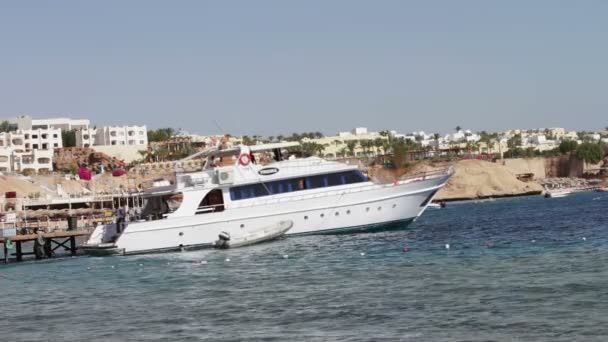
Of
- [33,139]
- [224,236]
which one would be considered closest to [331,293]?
[224,236]

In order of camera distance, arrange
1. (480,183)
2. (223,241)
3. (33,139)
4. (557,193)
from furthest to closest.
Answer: (33,139), (480,183), (557,193), (223,241)

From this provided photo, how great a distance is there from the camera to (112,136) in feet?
559

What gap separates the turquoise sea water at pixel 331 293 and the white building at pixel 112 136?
125888mm

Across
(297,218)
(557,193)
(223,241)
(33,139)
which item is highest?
(33,139)

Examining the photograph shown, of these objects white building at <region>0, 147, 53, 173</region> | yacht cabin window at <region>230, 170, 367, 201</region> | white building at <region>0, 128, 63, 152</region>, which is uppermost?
white building at <region>0, 128, 63, 152</region>

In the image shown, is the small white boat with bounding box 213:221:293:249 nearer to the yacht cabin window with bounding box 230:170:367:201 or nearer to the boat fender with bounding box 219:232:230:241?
the boat fender with bounding box 219:232:230:241

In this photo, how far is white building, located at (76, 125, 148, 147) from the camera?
169625 millimetres

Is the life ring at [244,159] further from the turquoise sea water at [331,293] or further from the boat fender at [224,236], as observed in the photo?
the turquoise sea water at [331,293]

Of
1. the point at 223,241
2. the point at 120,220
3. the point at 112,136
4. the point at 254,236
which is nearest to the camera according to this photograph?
the point at 223,241

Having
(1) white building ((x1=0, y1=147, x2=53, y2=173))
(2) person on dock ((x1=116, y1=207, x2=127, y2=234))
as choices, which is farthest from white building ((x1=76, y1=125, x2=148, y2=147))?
(2) person on dock ((x1=116, y1=207, x2=127, y2=234))

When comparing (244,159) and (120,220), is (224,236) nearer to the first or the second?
(244,159)

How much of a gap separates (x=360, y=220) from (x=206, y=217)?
7.60m

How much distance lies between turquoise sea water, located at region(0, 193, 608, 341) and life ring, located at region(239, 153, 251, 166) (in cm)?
450

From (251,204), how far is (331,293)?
745 inches
